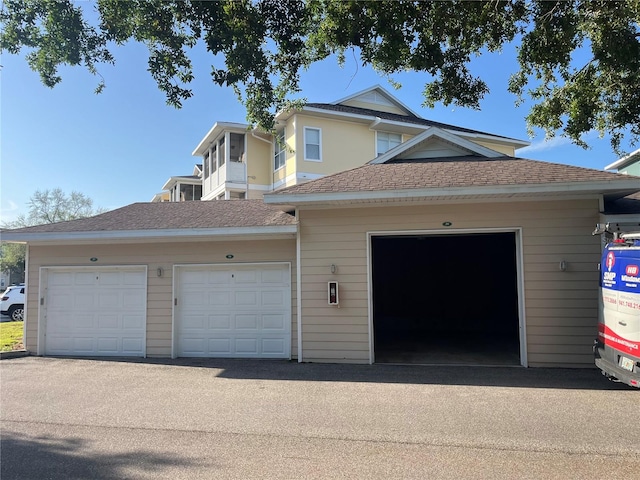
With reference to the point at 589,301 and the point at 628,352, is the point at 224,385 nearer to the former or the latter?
the point at 628,352

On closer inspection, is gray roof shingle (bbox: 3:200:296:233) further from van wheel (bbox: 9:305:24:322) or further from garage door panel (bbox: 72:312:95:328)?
van wheel (bbox: 9:305:24:322)

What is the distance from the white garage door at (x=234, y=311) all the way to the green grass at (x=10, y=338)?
4.35m

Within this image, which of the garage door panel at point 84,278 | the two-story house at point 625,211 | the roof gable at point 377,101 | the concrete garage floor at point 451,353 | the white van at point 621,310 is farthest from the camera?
the roof gable at point 377,101

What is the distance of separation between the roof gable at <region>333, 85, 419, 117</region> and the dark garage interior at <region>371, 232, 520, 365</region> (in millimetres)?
8522

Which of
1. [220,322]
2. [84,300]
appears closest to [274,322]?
[220,322]

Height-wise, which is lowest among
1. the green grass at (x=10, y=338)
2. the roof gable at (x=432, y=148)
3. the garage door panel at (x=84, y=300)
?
the green grass at (x=10, y=338)

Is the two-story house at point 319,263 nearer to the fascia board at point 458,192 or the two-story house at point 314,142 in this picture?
the fascia board at point 458,192

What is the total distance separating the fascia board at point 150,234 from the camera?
8.91m

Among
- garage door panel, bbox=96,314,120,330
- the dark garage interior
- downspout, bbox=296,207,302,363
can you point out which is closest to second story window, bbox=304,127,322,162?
the dark garage interior

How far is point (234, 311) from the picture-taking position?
9.43 metres

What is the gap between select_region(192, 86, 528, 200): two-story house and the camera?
17.8 m

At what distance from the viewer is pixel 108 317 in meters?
9.76

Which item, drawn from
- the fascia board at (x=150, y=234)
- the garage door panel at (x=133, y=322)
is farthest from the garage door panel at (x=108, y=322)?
the fascia board at (x=150, y=234)

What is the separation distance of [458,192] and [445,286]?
800 cm
